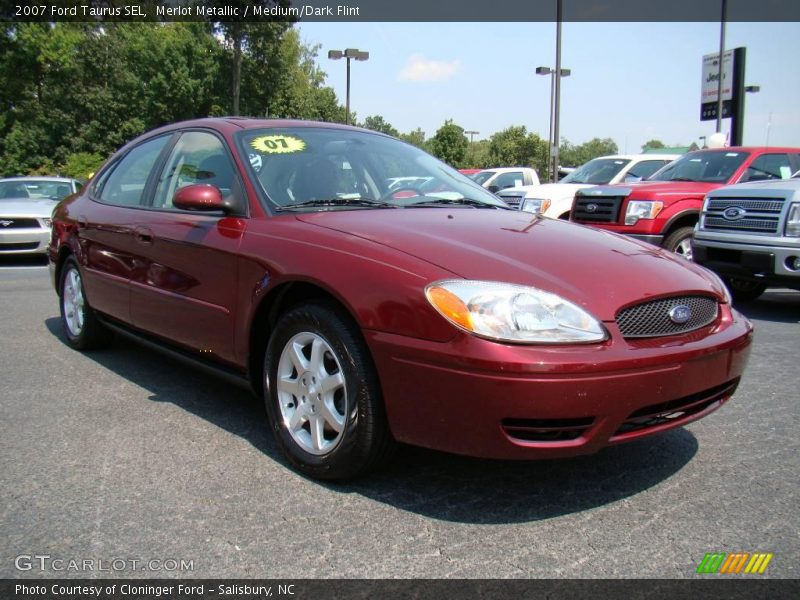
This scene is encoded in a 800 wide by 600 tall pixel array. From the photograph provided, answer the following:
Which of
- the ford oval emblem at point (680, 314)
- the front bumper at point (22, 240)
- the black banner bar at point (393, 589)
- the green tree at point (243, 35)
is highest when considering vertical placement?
the green tree at point (243, 35)

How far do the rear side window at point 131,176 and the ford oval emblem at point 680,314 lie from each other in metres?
3.02

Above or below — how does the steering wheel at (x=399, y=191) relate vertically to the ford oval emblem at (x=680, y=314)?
above

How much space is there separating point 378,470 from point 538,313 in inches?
36.0

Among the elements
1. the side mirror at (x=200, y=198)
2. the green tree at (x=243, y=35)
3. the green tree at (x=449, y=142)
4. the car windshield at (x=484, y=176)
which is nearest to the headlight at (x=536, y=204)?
the car windshield at (x=484, y=176)

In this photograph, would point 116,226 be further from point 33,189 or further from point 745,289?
point 33,189

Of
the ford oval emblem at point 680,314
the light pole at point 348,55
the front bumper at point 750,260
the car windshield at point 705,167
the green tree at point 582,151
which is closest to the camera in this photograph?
the ford oval emblem at point 680,314

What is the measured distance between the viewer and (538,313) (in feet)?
8.04

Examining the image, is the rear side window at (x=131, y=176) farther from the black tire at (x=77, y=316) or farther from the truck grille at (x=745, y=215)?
the truck grille at (x=745, y=215)

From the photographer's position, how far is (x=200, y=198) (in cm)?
331

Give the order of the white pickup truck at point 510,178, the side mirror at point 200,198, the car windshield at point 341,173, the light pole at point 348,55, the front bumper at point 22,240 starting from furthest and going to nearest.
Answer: the light pole at point 348,55
the white pickup truck at point 510,178
the front bumper at point 22,240
the car windshield at point 341,173
the side mirror at point 200,198

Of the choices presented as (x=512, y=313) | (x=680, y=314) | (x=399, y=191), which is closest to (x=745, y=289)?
(x=399, y=191)

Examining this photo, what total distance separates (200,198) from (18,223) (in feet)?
29.9

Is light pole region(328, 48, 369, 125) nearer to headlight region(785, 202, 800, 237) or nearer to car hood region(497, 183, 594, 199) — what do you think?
car hood region(497, 183, 594, 199)

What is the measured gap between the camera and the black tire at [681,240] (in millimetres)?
8297
